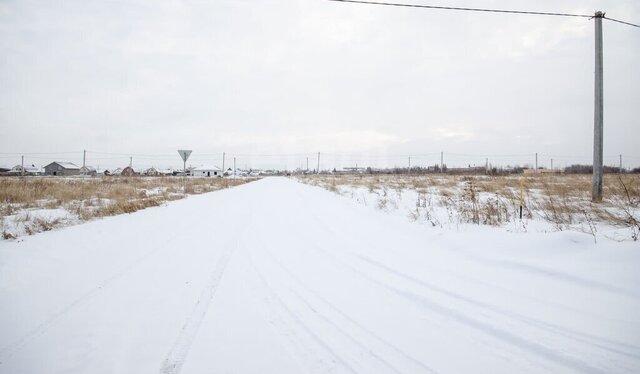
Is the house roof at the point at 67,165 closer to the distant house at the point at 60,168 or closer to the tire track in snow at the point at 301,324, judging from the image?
the distant house at the point at 60,168

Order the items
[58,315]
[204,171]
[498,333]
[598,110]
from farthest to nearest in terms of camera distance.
Result: [204,171], [598,110], [58,315], [498,333]

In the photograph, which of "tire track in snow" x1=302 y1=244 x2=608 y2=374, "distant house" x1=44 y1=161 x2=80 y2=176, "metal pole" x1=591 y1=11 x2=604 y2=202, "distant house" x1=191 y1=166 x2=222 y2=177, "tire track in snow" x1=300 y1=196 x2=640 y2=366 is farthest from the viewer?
"distant house" x1=191 y1=166 x2=222 y2=177

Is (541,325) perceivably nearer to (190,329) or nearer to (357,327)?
(357,327)

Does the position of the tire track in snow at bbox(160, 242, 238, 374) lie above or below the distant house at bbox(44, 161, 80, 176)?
below

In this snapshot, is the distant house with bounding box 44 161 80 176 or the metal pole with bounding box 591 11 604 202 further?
the distant house with bounding box 44 161 80 176

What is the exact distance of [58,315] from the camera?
275 centimetres

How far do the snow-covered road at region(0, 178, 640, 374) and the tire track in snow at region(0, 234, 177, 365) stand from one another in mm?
15

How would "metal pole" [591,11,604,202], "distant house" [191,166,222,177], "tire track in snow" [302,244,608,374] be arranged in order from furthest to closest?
1. "distant house" [191,166,222,177]
2. "metal pole" [591,11,604,202]
3. "tire track in snow" [302,244,608,374]

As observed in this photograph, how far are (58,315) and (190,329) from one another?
1412mm

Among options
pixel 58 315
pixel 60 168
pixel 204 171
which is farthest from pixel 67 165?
pixel 58 315

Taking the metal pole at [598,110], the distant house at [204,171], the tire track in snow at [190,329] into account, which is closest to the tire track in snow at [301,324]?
the tire track in snow at [190,329]

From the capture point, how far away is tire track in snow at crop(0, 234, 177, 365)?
2232 mm

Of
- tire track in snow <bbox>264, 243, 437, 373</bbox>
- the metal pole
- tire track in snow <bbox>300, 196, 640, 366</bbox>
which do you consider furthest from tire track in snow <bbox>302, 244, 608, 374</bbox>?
the metal pole

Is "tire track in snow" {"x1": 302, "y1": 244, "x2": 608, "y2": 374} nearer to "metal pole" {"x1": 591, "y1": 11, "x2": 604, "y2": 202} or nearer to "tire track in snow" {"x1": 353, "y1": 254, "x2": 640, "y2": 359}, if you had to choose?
"tire track in snow" {"x1": 353, "y1": 254, "x2": 640, "y2": 359}
